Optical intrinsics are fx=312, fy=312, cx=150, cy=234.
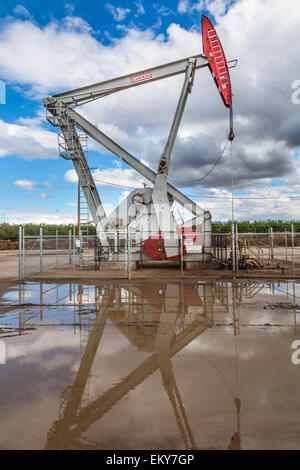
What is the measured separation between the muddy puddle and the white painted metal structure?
9975 millimetres

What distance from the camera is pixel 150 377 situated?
443cm

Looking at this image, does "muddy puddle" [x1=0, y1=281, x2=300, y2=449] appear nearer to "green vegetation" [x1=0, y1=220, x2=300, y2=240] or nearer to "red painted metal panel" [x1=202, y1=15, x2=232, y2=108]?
"red painted metal panel" [x1=202, y1=15, x2=232, y2=108]

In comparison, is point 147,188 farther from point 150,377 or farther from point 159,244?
point 150,377

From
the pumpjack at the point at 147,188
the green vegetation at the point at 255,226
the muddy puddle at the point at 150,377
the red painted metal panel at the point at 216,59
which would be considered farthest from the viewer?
the green vegetation at the point at 255,226

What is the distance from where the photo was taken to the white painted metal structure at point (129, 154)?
683 inches

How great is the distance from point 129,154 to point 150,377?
15.9m

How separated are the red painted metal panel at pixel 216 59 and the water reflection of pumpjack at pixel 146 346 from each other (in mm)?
10570

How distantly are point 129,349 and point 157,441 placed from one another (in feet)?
8.30

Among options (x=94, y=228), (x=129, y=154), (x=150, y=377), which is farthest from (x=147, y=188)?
(x=94, y=228)

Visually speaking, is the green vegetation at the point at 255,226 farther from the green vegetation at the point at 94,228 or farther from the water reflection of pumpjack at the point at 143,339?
the water reflection of pumpjack at the point at 143,339

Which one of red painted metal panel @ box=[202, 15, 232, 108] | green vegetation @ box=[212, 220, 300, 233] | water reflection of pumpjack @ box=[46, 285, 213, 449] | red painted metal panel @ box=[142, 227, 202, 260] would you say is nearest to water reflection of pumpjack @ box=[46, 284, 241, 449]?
water reflection of pumpjack @ box=[46, 285, 213, 449]

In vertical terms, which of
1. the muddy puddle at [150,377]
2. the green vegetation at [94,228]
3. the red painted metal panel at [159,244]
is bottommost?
the muddy puddle at [150,377]

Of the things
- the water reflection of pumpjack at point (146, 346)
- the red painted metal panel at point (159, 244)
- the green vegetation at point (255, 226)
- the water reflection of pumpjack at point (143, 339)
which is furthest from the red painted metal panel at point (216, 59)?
the green vegetation at point (255, 226)

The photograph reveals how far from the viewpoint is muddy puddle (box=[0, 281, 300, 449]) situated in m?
3.19
